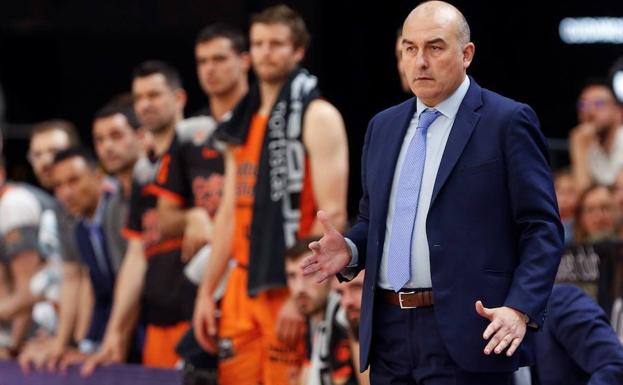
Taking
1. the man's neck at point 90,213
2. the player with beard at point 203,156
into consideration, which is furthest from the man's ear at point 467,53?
the man's neck at point 90,213

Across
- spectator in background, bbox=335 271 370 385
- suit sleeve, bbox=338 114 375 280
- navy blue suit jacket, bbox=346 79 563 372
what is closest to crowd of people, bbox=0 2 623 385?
spectator in background, bbox=335 271 370 385

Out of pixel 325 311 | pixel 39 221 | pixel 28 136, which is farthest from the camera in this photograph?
pixel 28 136

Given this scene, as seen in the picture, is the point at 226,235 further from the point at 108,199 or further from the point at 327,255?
the point at 327,255

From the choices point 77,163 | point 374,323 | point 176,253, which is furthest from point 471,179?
point 77,163

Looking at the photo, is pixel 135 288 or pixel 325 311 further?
pixel 135 288

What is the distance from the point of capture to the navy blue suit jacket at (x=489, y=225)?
3672 mm

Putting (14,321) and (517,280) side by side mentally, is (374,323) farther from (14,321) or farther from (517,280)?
(14,321)

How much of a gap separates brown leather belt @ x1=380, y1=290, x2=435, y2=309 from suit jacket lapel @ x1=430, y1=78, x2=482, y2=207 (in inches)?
9.7

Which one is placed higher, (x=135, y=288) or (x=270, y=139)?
(x=270, y=139)

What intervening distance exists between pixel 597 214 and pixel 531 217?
3770mm

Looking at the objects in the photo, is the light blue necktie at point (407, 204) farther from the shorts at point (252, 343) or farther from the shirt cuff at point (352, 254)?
the shorts at point (252, 343)

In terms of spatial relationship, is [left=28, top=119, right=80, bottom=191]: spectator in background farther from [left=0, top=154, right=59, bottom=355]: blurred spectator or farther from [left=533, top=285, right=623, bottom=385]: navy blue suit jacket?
[left=533, top=285, right=623, bottom=385]: navy blue suit jacket

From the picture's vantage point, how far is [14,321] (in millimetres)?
→ 8109

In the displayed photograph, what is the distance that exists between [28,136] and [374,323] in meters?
7.87
